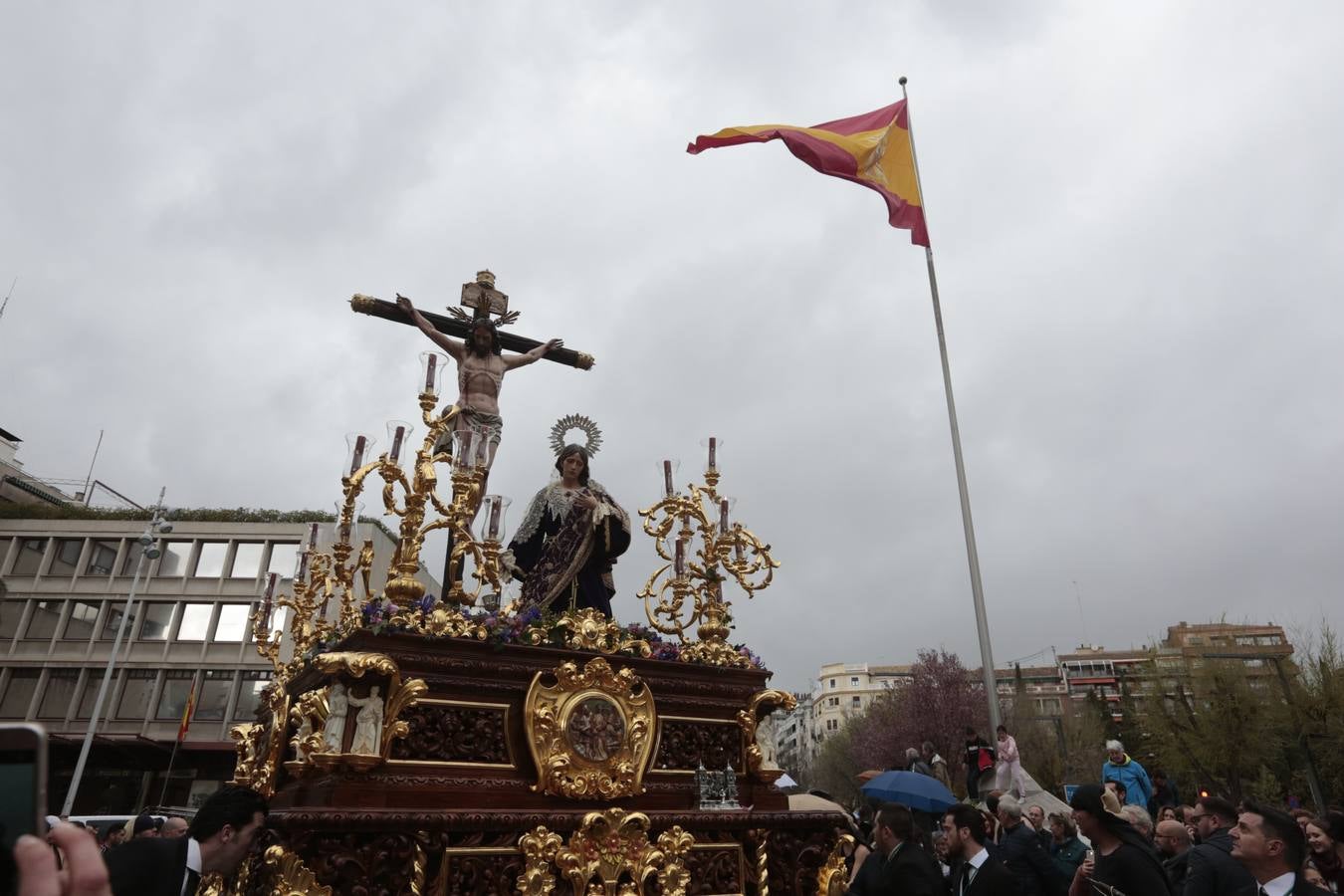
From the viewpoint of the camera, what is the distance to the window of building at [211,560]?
35156mm

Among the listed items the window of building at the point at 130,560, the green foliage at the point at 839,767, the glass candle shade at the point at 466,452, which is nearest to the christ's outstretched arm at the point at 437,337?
the glass candle shade at the point at 466,452

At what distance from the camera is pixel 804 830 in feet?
24.1

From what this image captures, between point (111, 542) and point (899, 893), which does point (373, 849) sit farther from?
point (111, 542)

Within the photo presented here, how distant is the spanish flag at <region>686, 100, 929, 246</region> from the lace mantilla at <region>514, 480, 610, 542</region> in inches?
260

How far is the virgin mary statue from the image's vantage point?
28.4 feet

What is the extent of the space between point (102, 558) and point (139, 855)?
41074 mm

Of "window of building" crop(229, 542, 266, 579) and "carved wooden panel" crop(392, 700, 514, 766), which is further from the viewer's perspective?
"window of building" crop(229, 542, 266, 579)

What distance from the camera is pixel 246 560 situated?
35.2 metres

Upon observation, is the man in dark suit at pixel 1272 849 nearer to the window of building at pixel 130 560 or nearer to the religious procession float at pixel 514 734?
the religious procession float at pixel 514 734

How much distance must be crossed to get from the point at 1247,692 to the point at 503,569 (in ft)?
112

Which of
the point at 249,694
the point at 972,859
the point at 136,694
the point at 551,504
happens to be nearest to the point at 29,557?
the point at 136,694

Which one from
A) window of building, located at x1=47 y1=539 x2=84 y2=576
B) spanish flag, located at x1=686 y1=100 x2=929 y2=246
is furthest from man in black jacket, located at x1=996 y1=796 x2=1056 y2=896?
window of building, located at x1=47 y1=539 x2=84 y2=576

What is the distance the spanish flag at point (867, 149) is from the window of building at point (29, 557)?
1487 inches

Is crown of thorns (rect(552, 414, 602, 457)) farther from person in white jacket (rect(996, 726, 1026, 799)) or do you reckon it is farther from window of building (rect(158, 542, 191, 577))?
window of building (rect(158, 542, 191, 577))
